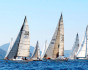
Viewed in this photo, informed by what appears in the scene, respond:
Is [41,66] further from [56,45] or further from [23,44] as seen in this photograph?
[56,45]

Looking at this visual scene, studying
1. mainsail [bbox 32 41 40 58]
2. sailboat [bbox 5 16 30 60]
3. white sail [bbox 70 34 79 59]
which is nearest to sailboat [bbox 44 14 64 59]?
sailboat [bbox 5 16 30 60]

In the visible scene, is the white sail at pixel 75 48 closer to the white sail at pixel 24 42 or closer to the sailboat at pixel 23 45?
the sailboat at pixel 23 45

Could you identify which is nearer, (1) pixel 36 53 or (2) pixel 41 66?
(2) pixel 41 66

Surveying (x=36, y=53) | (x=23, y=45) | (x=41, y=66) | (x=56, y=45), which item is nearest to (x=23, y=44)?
Answer: (x=23, y=45)

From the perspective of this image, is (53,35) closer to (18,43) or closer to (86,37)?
(18,43)

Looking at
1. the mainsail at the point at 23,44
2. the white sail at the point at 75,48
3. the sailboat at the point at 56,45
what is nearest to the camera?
the mainsail at the point at 23,44

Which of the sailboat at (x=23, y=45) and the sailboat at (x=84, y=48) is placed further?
the sailboat at (x=84, y=48)

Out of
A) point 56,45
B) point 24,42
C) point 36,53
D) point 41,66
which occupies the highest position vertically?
point 24,42

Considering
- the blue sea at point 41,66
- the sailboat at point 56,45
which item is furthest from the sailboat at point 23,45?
the sailboat at point 56,45

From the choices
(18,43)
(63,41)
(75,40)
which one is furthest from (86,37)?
(18,43)

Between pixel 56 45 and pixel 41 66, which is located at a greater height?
pixel 56 45

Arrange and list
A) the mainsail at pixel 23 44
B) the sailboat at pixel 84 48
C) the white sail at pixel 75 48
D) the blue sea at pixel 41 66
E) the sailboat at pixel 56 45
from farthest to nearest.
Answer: the white sail at pixel 75 48, the sailboat at pixel 84 48, the sailboat at pixel 56 45, the mainsail at pixel 23 44, the blue sea at pixel 41 66

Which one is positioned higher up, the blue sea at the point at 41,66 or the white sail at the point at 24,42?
the white sail at the point at 24,42

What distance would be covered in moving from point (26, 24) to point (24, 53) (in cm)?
869
